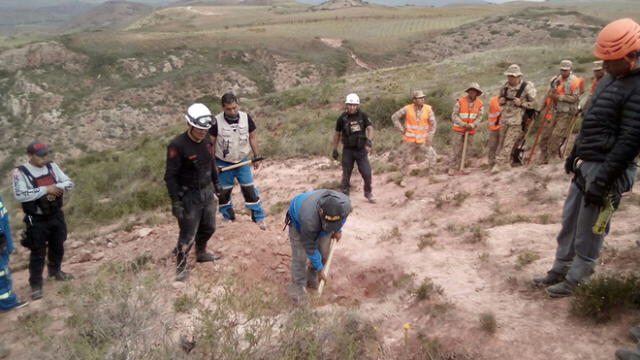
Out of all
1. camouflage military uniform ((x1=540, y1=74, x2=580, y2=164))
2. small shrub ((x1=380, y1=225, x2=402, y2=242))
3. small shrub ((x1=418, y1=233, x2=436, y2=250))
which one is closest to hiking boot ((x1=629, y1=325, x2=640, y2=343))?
small shrub ((x1=418, y1=233, x2=436, y2=250))

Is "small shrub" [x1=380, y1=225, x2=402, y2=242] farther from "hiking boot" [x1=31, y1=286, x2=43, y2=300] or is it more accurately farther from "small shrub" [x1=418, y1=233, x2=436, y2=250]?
"hiking boot" [x1=31, y1=286, x2=43, y2=300]

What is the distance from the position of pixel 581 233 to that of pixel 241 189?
4.33 m

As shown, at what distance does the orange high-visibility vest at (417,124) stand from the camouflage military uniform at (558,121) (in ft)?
7.15

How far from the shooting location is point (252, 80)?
35.0 metres

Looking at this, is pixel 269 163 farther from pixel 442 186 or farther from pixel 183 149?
pixel 183 149

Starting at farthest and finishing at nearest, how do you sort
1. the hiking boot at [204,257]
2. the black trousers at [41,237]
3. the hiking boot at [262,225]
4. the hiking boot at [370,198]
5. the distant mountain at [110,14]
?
the distant mountain at [110,14]
the hiking boot at [370,198]
the hiking boot at [262,225]
the hiking boot at [204,257]
the black trousers at [41,237]

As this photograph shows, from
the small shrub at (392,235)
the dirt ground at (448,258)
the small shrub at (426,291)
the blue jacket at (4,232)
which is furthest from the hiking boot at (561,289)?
the blue jacket at (4,232)

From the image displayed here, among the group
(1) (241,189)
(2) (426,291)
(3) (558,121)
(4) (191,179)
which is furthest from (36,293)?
(3) (558,121)

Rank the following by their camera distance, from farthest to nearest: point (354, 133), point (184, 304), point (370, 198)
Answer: point (370, 198)
point (354, 133)
point (184, 304)

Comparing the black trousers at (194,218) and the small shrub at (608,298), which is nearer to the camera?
the small shrub at (608,298)

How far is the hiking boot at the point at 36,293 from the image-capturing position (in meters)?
4.96

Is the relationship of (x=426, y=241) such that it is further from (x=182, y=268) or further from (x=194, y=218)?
(x=182, y=268)

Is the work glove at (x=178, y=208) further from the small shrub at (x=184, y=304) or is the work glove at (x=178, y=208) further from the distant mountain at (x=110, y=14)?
the distant mountain at (x=110, y=14)

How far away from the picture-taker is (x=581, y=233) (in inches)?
133
